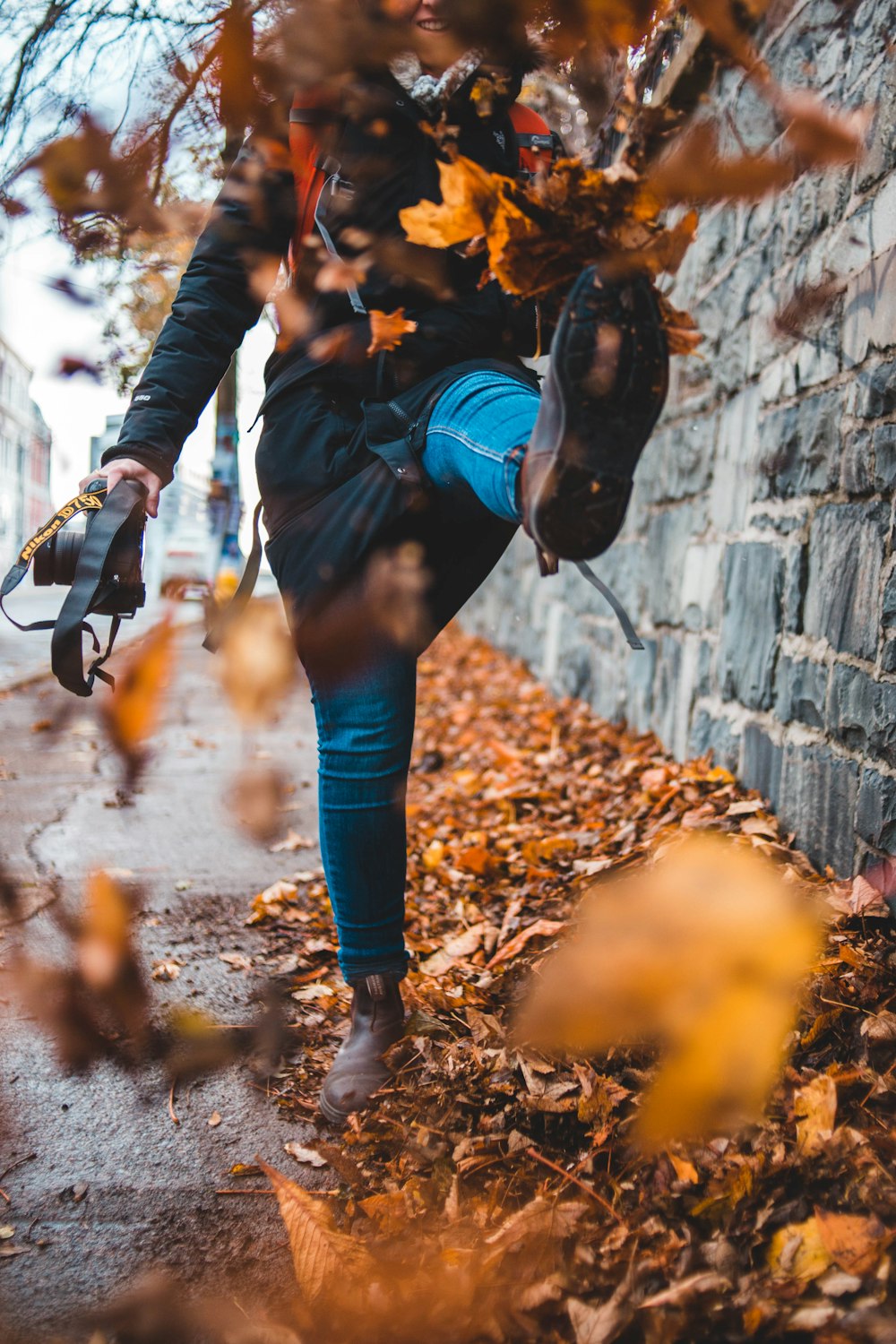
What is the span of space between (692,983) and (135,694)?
197 centimetres

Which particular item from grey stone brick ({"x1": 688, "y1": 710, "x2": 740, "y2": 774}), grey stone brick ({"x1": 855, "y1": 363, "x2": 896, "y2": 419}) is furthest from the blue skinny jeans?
grey stone brick ({"x1": 688, "y1": 710, "x2": 740, "y2": 774})

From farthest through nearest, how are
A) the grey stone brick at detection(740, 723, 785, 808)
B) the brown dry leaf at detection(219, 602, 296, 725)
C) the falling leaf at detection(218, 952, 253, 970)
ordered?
the brown dry leaf at detection(219, 602, 296, 725) < the grey stone brick at detection(740, 723, 785, 808) < the falling leaf at detection(218, 952, 253, 970)

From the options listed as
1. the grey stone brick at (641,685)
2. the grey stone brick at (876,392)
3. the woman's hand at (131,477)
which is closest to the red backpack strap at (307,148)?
Result: the woman's hand at (131,477)

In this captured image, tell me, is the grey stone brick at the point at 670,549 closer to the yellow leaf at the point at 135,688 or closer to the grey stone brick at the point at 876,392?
the grey stone brick at the point at 876,392

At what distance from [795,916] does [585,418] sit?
1.01 metres

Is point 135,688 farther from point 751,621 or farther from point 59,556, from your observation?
point 751,621

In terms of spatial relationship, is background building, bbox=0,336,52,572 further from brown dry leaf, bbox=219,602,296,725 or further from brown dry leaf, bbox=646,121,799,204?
brown dry leaf, bbox=219,602,296,725

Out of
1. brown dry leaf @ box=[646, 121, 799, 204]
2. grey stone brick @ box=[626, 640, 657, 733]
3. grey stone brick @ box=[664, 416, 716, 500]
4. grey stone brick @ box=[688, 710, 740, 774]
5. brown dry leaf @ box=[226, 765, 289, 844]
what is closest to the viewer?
brown dry leaf @ box=[646, 121, 799, 204]

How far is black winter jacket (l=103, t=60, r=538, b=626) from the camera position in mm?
1470

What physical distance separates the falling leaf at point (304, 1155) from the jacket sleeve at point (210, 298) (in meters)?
1.02

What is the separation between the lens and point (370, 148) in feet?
4.91

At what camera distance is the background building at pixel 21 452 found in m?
1.68

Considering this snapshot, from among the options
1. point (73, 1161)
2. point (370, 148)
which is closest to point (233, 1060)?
point (73, 1161)

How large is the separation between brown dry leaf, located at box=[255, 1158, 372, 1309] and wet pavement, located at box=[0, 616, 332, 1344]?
2 centimetres
